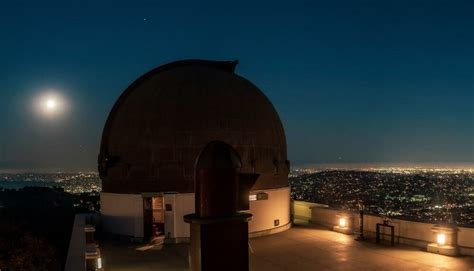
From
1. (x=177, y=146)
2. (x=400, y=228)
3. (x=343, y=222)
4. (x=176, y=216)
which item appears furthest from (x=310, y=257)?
(x=177, y=146)

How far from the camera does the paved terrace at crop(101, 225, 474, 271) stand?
14117 millimetres

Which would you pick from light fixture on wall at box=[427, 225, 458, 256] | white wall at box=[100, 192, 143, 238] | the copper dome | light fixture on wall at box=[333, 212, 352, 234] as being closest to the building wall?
white wall at box=[100, 192, 143, 238]

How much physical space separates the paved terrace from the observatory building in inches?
65.6

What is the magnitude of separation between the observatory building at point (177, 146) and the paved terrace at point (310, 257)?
5.46ft

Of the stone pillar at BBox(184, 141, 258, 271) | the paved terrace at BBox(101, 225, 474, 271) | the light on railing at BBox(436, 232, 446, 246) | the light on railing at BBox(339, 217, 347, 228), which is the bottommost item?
the paved terrace at BBox(101, 225, 474, 271)

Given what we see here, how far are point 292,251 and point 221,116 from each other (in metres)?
7.00

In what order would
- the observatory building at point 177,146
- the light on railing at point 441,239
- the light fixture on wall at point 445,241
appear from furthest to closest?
the observatory building at point 177,146
the light on railing at point 441,239
the light fixture on wall at point 445,241

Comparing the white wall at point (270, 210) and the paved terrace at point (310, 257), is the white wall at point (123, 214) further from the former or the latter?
the white wall at point (270, 210)

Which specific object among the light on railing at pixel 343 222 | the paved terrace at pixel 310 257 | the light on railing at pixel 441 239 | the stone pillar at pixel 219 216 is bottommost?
the paved terrace at pixel 310 257

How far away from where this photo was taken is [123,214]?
1984cm

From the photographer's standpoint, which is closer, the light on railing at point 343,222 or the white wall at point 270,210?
the white wall at point 270,210

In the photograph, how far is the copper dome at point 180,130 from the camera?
62.6 feet

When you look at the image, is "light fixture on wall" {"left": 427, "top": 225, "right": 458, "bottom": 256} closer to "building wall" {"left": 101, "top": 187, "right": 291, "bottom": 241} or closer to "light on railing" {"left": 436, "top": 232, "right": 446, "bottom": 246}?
"light on railing" {"left": 436, "top": 232, "right": 446, "bottom": 246}

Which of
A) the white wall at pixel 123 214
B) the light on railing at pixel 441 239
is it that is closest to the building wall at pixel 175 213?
the white wall at pixel 123 214
